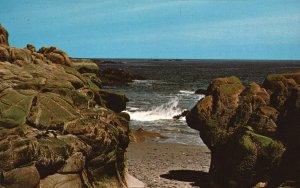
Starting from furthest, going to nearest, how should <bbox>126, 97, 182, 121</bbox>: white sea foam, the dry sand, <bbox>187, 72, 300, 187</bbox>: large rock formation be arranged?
1. <bbox>126, 97, 182, 121</bbox>: white sea foam
2. the dry sand
3. <bbox>187, 72, 300, 187</bbox>: large rock formation

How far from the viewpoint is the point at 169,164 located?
25.0 meters

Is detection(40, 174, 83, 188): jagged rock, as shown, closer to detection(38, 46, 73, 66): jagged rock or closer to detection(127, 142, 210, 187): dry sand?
detection(127, 142, 210, 187): dry sand

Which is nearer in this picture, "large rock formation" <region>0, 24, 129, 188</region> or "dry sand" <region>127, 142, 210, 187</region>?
"large rock formation" <region>0, 24, 129, 188</region>

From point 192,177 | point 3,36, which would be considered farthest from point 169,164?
point 3,36

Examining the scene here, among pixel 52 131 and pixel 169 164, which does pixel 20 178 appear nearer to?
pixel 52 131

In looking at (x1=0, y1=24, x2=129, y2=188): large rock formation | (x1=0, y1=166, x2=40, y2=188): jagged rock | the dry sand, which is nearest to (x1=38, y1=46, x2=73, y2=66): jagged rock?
(x1=0, y1=24, x2=129, y2=188): large rock formation

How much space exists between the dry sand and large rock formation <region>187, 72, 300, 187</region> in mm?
2189

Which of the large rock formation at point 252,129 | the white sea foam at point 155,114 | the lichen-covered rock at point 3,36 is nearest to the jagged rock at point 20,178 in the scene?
the large rock formation at point 252,129

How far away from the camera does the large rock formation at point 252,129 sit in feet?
59.1

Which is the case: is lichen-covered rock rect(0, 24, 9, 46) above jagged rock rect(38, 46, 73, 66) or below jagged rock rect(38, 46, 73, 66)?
above

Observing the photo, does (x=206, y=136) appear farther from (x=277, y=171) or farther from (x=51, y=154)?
(x=51, y=154)

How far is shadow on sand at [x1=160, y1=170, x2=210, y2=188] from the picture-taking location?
20.9 meters

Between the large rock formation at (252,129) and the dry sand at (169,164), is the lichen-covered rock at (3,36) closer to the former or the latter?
the dry sand at (169,164)

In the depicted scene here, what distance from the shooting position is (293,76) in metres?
19.7
